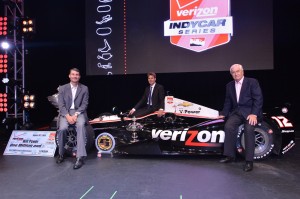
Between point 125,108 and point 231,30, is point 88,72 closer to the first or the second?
point 125,108

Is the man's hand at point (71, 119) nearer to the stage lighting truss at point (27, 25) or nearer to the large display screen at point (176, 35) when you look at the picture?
the large display screen at point (176, 35)

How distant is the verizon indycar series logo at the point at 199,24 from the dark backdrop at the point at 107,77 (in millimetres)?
792

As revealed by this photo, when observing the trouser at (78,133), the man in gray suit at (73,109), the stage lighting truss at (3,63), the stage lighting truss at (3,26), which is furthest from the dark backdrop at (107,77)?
the trouser at (78,133)

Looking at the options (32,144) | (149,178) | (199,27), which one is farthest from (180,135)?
(199,27)

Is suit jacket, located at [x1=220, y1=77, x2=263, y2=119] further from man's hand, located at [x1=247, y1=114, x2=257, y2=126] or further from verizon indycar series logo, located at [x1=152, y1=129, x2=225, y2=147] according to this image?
verizon indycar series logo, located at [x1=152, y1=129, x2=225, y2=147]

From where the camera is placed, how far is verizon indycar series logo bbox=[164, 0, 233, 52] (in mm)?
6203

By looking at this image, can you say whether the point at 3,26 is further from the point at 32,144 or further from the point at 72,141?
the point at 72,141

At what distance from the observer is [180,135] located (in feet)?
13.3

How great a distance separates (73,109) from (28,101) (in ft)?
9.24

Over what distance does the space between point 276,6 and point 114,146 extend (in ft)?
15.4

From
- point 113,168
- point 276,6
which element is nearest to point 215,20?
point 276,6

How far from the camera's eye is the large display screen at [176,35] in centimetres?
615

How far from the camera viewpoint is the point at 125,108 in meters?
7.40

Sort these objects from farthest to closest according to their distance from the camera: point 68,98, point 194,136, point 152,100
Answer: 1. point 152,100
2. point 68,98
3. point 194,136
